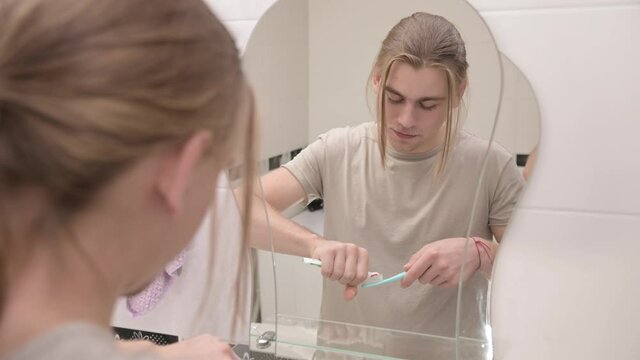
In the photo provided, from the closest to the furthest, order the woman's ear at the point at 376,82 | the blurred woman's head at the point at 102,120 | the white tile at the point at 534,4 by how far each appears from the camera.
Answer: the blurred woman's head at the point at 102,120
the white tile at the point at 534,4
the woman's ear at the point at 376,82

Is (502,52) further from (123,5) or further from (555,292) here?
(123,5)

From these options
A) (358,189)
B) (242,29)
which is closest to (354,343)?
(358,189)

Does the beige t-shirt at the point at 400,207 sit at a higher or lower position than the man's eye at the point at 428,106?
lower

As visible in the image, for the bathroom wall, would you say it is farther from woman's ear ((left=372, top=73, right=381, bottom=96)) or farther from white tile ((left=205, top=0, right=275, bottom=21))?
white tile ((left=205, top=0, right=275, bottom=21))

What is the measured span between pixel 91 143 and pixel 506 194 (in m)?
0.53

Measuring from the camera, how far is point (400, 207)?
78cm

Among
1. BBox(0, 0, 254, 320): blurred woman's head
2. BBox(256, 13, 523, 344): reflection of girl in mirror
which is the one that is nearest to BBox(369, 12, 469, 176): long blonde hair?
BBox(256, 13, 523, 344): reflection of girl in mirror

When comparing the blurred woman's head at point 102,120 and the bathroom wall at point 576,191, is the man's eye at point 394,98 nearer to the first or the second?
the bathroom wall at point 576,191

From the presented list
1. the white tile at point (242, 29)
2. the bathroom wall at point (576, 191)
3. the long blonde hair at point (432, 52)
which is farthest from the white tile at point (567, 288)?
the white tile at point (242, 29)

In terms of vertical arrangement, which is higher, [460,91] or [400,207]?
[460,91]

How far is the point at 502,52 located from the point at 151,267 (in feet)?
1.57

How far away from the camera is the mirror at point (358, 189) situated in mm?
725

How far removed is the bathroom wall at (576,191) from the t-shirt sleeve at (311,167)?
26 cm

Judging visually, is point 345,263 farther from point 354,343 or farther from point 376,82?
point 376,82
